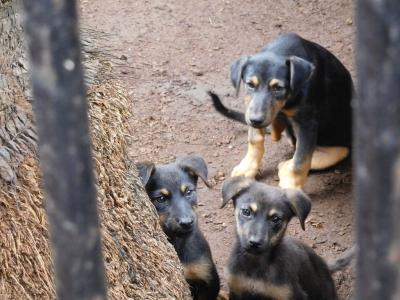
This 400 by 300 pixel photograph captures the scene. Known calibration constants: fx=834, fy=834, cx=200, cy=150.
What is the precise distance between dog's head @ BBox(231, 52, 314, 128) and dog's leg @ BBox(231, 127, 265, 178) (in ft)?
1.37

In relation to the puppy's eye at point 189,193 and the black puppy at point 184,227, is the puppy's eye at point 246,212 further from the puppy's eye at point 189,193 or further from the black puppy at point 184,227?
the puppy's eye at point 189,193

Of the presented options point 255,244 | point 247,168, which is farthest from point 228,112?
point 255,244

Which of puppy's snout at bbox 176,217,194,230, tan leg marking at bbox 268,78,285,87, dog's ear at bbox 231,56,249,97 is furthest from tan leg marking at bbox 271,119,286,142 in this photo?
puppy's snout at bbox 176,217,194,230

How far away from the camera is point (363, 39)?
1133 mm

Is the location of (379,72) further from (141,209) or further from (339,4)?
(339,4)

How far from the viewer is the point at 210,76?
27.0ft

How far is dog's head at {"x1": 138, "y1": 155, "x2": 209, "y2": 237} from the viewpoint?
17.2 feet

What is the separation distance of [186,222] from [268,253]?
1.80ft

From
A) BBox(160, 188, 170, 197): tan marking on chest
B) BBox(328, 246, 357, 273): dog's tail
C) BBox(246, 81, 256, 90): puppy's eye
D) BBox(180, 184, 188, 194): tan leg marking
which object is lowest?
BBox(328, 246, 357, 273): dog's tail

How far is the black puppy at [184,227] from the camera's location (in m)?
5.30

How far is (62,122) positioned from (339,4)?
27.2 ft

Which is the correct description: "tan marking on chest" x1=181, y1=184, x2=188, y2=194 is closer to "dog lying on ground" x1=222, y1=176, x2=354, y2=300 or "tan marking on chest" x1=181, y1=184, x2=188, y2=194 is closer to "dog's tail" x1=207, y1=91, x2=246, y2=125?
"dog lying on ground" x1=222, y1=176, x2=354, y2=300

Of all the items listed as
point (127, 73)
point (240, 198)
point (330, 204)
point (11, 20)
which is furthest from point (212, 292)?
point (127, 73)

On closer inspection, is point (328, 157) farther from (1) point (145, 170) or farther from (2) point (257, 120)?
(1) point (145, 170)
